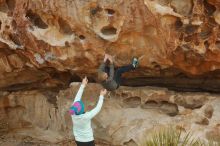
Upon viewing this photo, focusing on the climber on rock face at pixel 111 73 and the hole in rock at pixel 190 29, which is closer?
the hole in rock at pixel 190 29

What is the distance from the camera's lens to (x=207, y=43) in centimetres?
601

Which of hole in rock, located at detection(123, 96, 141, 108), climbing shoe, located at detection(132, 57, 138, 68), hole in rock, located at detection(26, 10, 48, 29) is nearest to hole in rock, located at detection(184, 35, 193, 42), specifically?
climbing shoe, located at detection(132, 57, 138, 68)

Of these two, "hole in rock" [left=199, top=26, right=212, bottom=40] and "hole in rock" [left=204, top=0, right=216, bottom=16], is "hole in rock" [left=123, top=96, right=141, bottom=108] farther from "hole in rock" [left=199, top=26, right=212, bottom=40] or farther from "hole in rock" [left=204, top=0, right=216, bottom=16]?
"hole in rock" [left=204, top=0, right=216, bottom=16]

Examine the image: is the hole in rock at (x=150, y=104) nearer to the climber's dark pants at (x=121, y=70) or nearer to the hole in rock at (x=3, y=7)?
the climber's dark pants at (x=121, y=70)

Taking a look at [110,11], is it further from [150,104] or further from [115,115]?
[115,115]

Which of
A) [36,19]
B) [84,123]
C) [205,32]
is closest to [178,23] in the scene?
[205,32]

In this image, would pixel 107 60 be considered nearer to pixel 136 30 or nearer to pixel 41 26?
pixel 136 30

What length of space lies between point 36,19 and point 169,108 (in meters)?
2.32

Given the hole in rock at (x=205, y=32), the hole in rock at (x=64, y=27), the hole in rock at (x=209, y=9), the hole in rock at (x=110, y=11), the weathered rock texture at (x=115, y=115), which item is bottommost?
the weathered rock texture at (x=115, y=115)

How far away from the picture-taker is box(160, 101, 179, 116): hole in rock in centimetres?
681

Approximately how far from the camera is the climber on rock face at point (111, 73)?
639 cm

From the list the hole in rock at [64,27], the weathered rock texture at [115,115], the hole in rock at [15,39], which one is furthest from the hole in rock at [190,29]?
the hole in rock at [15,39]

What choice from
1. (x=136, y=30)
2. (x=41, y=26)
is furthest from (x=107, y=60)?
(x=41, y=26)

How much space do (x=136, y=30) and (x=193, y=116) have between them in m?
1.46
